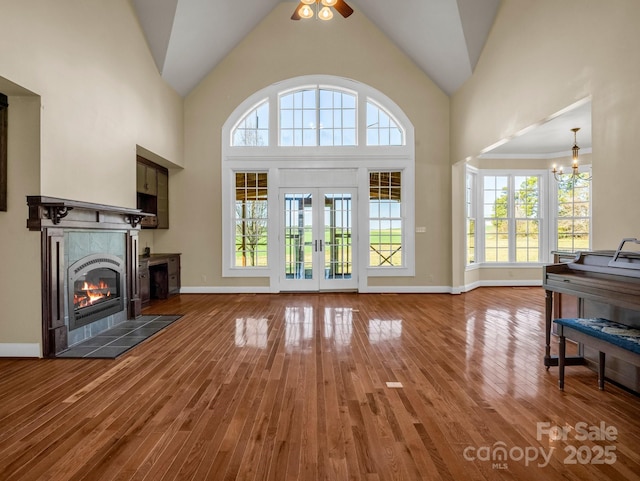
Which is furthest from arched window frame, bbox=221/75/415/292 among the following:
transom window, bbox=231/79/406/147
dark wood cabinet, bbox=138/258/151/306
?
dark wood cabinet, bbox=138/258/151/306

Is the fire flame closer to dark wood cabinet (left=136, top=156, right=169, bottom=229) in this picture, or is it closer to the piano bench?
dark wood cabinet (left=136, top=156, right=169, bottom=229)

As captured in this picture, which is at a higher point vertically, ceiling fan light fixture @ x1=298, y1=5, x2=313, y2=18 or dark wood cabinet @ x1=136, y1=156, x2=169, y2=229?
ceiling fan light fixture @ x1=298, y1=5, x2=313, y2=18

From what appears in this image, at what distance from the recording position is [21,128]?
339 cm

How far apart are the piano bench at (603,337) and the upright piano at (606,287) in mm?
166

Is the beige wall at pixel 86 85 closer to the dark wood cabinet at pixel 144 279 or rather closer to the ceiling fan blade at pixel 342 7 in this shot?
the dark wood cabinet at pixel 144 279

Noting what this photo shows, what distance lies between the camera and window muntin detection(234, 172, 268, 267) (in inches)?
285

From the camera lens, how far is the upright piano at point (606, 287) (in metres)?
2.49

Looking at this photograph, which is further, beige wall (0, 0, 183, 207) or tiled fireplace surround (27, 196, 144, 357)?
Answer: tiled fireplace surround (27, 196, 144, 357)

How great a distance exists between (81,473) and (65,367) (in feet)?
6.08

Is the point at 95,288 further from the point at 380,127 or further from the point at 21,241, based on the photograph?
the point at 380,127

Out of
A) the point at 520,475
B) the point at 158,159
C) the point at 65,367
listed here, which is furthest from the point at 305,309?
the point at 520,475

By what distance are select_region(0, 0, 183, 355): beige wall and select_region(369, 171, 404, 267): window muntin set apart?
451cm

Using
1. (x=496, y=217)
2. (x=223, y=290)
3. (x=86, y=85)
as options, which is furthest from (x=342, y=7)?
(x=496, y=217)

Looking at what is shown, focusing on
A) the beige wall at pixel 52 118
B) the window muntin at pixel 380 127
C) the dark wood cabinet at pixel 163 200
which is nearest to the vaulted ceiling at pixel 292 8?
the beige wall at pixel 52 118
